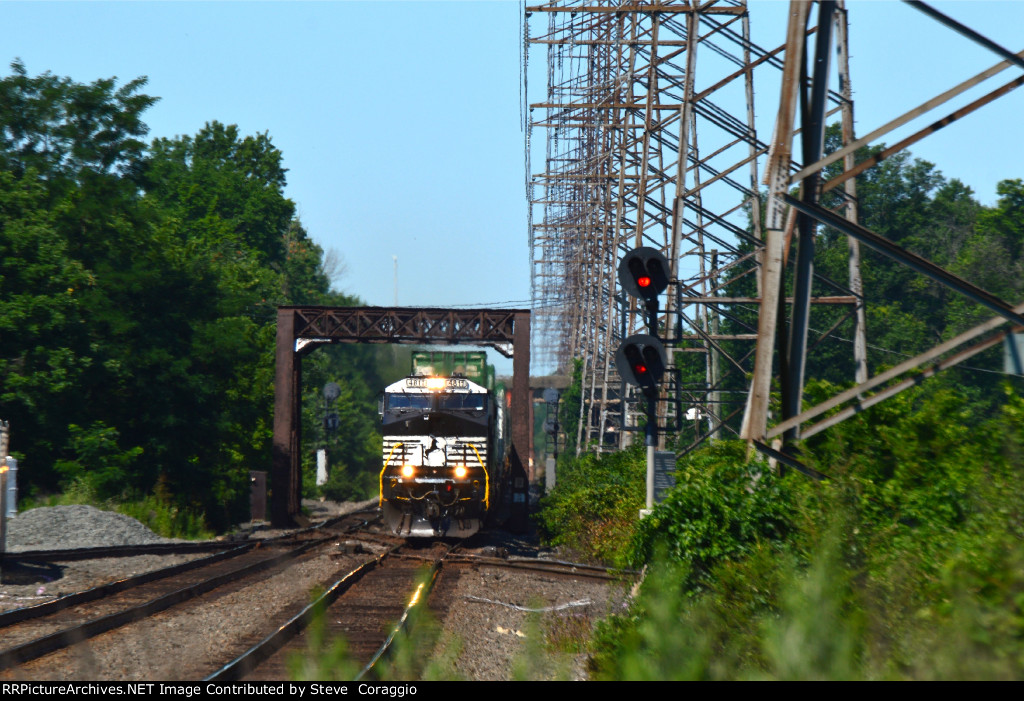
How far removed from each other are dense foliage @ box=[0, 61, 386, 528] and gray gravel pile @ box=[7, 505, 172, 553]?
16.0 ft

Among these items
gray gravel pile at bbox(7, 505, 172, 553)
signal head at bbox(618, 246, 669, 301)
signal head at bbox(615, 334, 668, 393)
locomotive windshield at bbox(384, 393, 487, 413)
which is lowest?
gray gravel pile at bbox(7, 505, 172, 553)

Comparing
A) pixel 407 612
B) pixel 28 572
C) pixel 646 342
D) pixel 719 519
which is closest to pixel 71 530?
pixel 28 572

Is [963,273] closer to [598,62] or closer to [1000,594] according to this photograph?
[598,62]

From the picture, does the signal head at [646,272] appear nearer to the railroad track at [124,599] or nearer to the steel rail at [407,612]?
the steel rail at [407,612]

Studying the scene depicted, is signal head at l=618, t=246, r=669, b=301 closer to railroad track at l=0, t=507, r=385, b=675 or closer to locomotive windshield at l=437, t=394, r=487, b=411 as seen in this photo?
railroad track at l=0, t=507, r=385, b=675

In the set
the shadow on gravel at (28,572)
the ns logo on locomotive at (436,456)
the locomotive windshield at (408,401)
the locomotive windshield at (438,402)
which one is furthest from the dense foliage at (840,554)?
the shadow on gravel at (28,572)

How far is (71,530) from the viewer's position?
76.1 feet

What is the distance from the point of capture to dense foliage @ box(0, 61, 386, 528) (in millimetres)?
29375

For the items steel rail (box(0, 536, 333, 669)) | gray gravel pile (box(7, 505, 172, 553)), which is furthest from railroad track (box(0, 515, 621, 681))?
gray gravel pile (box(7, 505, 172, 553))

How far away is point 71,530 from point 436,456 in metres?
9.43

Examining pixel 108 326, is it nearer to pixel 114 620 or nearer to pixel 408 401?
pixel 408 401

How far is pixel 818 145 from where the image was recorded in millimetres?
9203

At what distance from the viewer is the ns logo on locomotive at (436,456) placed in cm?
2183

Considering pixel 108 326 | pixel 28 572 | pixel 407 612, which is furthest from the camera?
pixel 108 326
